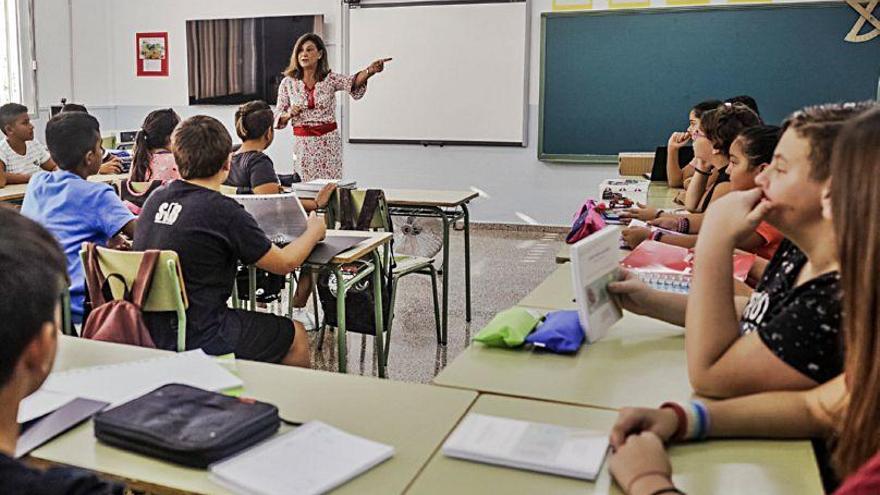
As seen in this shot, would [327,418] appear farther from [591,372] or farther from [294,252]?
[294,252]

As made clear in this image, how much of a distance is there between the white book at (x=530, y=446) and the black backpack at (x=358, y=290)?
2493 mm

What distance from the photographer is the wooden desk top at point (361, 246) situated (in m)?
3.08

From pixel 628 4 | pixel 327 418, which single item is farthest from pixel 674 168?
pixel 327 418

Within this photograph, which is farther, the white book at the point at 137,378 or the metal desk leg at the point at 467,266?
the metal desk leg at the point at 467,266

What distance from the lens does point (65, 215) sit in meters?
2.97

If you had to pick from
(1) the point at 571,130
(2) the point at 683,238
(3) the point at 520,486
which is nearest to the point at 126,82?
(1) the point at 571,130

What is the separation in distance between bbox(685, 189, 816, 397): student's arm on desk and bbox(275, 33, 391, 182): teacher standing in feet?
13.6

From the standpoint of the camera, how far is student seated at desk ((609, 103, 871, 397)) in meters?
1.37

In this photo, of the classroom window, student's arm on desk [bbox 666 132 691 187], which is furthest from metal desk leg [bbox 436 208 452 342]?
the classroom window

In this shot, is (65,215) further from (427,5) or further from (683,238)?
(427,5)

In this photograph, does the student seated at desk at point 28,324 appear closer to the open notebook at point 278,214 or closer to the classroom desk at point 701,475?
the classroom desk at point 701,475

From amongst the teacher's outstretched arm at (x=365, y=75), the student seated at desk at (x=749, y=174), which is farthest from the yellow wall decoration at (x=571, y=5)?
the student seated at desk at (x=749, y=174)

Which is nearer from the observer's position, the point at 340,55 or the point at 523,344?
the point at 523,344

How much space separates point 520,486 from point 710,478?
286 millimetres
